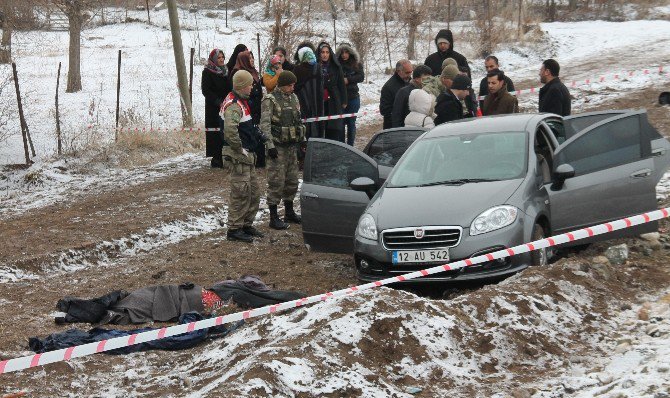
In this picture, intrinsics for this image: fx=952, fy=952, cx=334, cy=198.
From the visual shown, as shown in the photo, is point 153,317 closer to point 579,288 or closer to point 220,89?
point 579,288

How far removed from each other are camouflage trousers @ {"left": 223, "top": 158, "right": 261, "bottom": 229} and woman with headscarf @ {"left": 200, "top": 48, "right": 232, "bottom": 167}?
330 cm

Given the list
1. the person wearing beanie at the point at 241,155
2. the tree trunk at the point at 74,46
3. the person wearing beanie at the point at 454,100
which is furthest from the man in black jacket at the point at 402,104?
the tree trunk at the point at 74,46

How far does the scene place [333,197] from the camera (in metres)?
10.0

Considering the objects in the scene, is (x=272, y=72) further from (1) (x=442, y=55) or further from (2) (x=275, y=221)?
(1) (x=442, y=55)

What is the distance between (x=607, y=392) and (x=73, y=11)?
2061 centimetres

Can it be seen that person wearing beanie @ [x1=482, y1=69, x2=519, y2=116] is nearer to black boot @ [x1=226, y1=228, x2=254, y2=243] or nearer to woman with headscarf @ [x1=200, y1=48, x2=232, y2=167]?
black boot @ [x1=226, y1=228, x2=254, y2=243]

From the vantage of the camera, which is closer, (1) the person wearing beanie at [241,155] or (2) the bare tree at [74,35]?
(1) the person wearing beanie at [241,155]

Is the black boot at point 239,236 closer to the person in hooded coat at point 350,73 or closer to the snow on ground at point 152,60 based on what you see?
the person in hooded coat at point 350,73

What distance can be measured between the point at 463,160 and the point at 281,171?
10.5 feet

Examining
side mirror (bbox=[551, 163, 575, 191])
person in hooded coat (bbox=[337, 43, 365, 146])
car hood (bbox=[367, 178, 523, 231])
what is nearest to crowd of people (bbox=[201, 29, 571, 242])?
person in hooded coat (bbox=[337, 43, 365, 146])

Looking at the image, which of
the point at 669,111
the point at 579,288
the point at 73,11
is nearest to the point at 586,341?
the point at 579,288

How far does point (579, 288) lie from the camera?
7953 mm

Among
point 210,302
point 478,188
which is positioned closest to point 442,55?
point 478,188

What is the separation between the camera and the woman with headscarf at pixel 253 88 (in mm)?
13870
